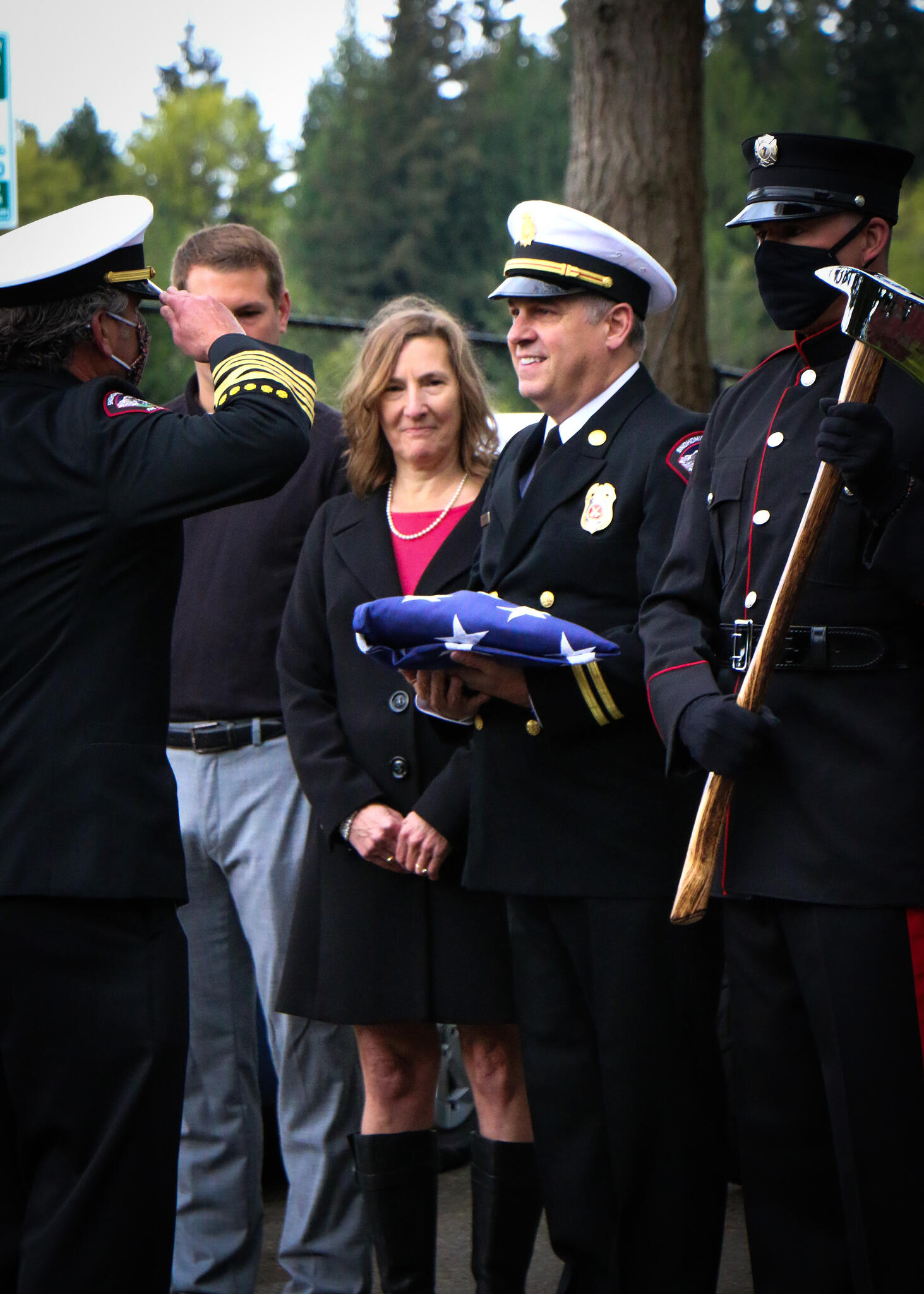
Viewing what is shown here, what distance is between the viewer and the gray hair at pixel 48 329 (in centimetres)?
284

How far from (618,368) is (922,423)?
0.92 m

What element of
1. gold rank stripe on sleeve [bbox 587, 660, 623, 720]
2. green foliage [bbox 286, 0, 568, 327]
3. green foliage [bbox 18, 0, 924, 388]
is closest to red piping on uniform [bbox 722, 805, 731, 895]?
gold rank stripe on sleeve [bbox 587, 660, 623, 720]

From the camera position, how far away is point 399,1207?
141 inches

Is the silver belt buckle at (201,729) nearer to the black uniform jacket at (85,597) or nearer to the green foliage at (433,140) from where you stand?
the black uniform jacket at (85,597)

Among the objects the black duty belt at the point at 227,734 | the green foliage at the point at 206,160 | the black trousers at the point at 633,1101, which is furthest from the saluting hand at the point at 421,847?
the green foliage at the point at 206,160

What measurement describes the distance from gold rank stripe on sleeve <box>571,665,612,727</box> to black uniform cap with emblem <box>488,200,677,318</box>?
835mm

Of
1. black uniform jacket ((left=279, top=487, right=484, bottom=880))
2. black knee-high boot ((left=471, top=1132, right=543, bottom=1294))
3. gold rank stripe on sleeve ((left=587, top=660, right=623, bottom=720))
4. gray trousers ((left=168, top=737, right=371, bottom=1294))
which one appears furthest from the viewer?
gray trousers ((left=168, top=737, right=371, bottom=1294))

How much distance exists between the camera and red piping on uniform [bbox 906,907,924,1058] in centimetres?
264

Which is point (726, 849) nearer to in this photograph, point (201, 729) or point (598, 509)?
point (598, 509)

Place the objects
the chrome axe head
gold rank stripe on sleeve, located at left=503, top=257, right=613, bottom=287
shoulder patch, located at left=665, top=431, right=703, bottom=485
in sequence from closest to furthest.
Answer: the chrome axe head < shoulder patch, located at left=665, top=431, right=703, bottom=485 < gold rank stripe on sleeve, located at left=503, top=257, right=613, bottom=287

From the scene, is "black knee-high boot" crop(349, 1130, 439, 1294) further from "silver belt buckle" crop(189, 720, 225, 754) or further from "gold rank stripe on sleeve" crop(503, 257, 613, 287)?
"gold rank stripe on sleeve" crop(503, 257, 613, 287)

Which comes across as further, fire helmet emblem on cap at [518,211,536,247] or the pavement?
the pavement

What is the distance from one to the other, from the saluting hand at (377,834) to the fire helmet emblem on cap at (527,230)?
1.26m

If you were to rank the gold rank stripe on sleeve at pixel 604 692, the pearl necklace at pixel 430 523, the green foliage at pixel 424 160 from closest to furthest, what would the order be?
1. the gold rank stripe on sleeve at pixel 604 692
2. the pearl necklace at pixel 430 523
3. the green foliage at pixel 424 160
